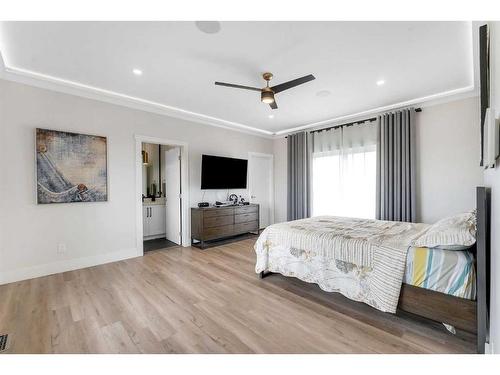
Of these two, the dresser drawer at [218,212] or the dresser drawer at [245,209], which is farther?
the dresser drawer at [245,209]

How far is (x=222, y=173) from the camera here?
504 centimetres

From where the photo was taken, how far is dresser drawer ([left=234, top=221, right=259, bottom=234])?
5.06m

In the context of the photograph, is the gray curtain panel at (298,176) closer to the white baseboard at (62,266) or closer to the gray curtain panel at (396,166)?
the gray curtain panel at (396,166)

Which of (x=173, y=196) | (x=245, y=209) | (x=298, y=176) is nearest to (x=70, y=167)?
(x=173, y=196)

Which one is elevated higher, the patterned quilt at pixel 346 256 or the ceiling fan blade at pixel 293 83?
the ceiling fan blade at pixel 293 83

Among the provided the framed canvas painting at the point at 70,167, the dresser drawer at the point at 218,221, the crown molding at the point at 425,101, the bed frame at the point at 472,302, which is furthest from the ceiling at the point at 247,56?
the dresser drawer at the point at 218,221

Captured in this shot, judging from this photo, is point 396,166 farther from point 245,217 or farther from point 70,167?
point 70,167

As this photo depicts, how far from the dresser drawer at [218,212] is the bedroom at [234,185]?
40mm

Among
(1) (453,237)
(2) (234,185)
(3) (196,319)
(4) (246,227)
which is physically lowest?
(3) (196,319)

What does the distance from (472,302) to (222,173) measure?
4.19 m

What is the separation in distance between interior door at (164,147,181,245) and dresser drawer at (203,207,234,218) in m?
0.64

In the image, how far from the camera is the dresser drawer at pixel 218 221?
454cm

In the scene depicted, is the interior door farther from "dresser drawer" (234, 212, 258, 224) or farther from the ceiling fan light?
the ceiling fan light

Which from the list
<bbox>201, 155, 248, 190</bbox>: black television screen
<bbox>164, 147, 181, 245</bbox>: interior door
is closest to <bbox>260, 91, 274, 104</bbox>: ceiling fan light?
<bbox>201, 155, 248, 190</bbox>: black television screen
